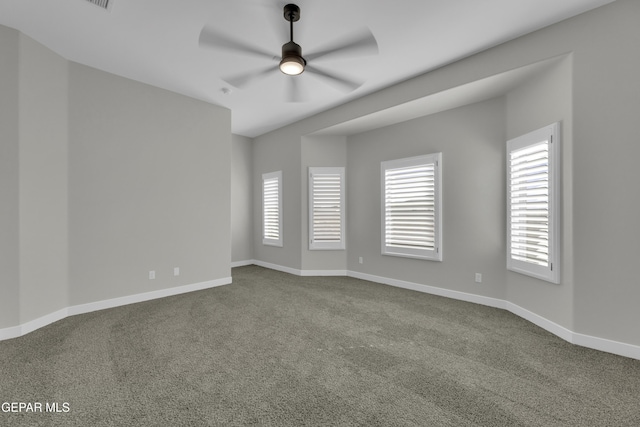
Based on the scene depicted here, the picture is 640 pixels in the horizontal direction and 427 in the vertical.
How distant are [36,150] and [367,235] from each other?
4588 millimetres

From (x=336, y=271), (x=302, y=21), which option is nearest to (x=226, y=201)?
(x=336, y=271)

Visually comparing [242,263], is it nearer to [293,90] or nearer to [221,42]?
[293,90]

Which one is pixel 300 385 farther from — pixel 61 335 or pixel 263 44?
pixel 263 44

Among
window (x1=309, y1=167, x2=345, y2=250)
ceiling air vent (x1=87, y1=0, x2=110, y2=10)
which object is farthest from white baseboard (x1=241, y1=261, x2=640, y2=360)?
ceiling air vent (x1=87, y1=0, x2=110, y2=10)

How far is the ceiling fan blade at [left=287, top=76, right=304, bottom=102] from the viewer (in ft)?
10.4

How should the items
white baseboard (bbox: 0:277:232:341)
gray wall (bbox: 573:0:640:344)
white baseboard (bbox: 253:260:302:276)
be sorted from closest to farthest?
gray wall (bbox: 573:0:640:344)
white baseboard (bbox: 0:277:232:341)
white baseboard (bbox: 253:260:302:276)

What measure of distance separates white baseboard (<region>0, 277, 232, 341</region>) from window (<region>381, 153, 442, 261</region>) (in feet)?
9.61

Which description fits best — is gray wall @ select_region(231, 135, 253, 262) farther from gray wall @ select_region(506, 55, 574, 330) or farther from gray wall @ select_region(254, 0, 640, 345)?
gray wall @ select_region(506, 55, 574, 330)

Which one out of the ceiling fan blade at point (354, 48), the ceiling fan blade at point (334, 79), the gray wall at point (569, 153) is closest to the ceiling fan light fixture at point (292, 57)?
the ceiling fan blade at point (354, 48)

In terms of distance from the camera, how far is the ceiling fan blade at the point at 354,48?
93.3 inches

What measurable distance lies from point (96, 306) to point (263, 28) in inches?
150

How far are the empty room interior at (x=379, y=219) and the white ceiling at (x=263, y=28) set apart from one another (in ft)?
0.08

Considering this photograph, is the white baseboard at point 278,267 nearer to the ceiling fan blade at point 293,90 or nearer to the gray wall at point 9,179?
the ceiling fan blade at point 293,90

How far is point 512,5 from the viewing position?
2543 mm
